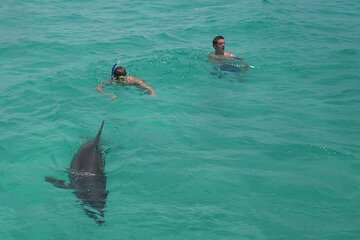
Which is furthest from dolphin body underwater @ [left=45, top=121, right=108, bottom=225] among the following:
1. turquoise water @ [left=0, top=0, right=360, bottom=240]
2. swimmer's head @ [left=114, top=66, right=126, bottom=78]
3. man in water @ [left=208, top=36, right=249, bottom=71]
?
man in water @ [left=208, top=36, right=249, bottom=71]

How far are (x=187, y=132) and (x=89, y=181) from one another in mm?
2757

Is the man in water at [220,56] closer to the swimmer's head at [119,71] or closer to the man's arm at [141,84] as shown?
the man's arm at [141,84]

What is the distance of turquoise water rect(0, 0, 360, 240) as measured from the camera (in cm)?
606

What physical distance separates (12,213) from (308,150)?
186 inches

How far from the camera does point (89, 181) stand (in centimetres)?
612

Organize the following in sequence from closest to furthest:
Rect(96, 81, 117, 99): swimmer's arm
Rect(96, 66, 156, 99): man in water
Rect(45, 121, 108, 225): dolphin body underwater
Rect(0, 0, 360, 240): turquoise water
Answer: Rect(45, 121, 108, 225): dolphin body underwater → Rect(0, 0, 360, 240): turquoise water → Rect(96, 66, 156, 99): man in water → Rect(96, 81, 117, 99): swimmer's arm

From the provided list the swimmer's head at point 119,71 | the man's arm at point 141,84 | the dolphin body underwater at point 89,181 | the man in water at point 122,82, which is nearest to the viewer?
the dolphin body underwater at point 89,181

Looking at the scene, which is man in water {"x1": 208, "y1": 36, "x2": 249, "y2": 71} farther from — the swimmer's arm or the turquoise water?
the swimmer's arm

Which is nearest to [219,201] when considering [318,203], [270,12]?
[318,203]

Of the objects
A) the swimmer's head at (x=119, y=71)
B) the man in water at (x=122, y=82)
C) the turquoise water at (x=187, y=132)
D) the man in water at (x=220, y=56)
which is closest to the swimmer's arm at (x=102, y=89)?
the man in water at (x=122, y=82)

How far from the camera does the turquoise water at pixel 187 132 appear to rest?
606 centimetres

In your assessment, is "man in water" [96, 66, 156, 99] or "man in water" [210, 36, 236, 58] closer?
"man in water" [96, 66, 156, 99]

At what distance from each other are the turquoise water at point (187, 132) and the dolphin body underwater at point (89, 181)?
0.62ft

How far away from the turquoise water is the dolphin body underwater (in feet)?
0.62
